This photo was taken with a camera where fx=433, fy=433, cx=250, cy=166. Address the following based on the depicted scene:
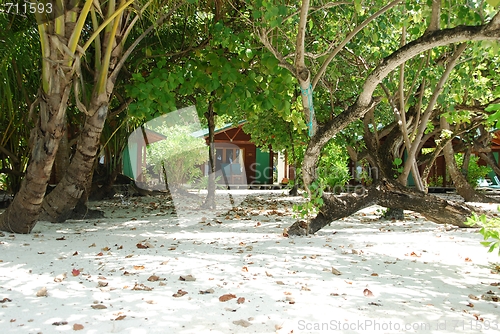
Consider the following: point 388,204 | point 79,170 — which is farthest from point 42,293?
point 388,204

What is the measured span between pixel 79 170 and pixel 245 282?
3.74 meters

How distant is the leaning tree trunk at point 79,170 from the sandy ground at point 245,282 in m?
0.38

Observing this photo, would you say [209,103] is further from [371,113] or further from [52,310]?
[52,310]

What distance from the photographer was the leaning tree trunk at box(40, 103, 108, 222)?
234 inches

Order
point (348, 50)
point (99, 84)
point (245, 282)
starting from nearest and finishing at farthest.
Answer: point (245, 282) → point (99, 84) → point (348, 50)

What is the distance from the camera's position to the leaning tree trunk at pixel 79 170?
5.95 metres

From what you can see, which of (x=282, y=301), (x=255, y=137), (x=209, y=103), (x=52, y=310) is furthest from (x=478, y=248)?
(x=255, y=137)

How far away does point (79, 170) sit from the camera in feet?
21.2

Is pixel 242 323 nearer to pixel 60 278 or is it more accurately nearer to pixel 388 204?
pixel 60 278

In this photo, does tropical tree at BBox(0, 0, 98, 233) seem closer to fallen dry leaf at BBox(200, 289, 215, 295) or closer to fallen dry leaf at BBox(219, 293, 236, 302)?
fallen dry leaf at BBox(200, 289, 215, 295)

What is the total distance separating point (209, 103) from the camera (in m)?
10.4

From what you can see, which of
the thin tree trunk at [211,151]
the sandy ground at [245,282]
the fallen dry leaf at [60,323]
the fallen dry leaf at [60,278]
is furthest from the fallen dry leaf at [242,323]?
the thin tree trunk at [211,151]

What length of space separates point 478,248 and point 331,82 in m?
4.98

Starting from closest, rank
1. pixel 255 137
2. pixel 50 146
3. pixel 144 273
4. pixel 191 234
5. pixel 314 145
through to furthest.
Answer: pixel 144 273 < pixel 50 146 < pixel 314 145 < pixel 191 234 < pixel 255 137
